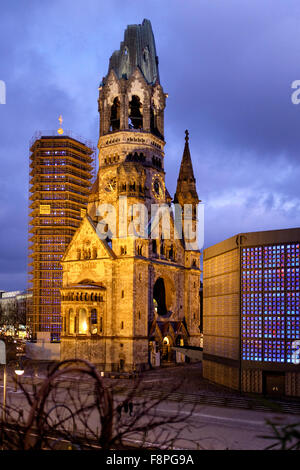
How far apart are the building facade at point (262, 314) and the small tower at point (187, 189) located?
95.9ft

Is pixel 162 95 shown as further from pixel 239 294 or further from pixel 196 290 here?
pixel 239 294

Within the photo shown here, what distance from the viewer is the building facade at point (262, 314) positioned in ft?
138

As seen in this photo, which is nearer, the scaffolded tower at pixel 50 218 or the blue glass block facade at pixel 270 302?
the blue glass block facade at pixel 270 302

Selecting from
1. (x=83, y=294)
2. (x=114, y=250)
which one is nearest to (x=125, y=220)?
(x=114, y=250)

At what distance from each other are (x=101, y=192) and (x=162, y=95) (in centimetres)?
1736

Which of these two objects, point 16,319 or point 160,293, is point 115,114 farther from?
point 16,319

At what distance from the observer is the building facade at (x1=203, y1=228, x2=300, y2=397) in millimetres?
42156

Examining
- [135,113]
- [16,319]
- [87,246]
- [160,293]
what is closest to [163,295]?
[160,293]

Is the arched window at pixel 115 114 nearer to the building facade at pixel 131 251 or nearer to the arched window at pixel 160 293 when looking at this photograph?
the building facade at pixel 131 251

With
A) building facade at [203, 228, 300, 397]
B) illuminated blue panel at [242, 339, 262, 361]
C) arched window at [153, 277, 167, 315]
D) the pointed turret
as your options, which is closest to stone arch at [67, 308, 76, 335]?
arched window at [153, 277, 167, 315]

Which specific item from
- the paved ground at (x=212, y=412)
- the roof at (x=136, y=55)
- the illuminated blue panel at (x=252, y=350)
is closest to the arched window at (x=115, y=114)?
the roof at (x=136, y=55)

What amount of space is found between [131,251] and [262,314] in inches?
887

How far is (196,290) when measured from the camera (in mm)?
77500

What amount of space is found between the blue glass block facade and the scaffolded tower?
50.6 metres
